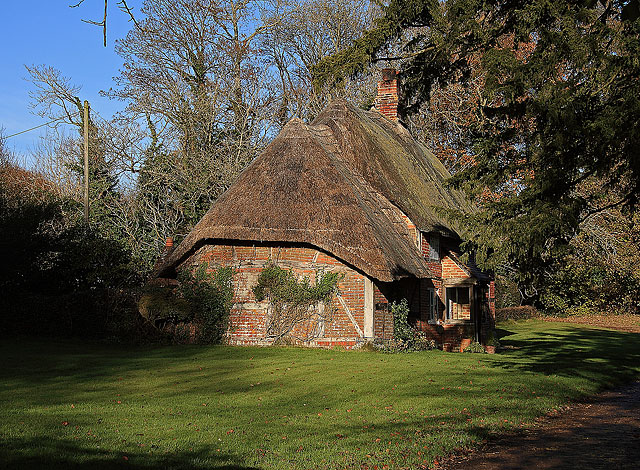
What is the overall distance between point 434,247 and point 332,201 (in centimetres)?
558

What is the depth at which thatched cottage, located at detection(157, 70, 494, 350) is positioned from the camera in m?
19.7

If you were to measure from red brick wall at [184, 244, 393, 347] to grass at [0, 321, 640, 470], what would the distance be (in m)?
1.09

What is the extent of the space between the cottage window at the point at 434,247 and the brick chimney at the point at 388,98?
321 inches

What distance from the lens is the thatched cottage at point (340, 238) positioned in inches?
774

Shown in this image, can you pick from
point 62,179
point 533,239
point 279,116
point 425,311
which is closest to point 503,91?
point 533,239

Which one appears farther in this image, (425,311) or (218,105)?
(218,105)

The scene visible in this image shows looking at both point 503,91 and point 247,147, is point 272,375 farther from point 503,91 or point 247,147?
point 247,147

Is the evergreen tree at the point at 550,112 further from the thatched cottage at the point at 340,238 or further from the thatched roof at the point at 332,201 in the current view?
the thatched roof at the point at 332,201

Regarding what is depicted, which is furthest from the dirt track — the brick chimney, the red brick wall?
the brick chimney

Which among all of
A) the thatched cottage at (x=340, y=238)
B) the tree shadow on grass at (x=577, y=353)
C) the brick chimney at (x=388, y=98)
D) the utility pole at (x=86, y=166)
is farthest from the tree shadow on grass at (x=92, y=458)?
the brick chimney at (x=388, y=98)

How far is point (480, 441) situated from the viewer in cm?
888

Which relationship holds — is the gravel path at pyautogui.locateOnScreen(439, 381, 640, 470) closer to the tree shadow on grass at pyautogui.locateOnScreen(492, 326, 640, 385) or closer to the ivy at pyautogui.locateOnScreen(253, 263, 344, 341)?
the tree shadow on grass at pyautogui.locateOnScreen(492, 326, 640, 385)

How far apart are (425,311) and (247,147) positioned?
13.4m

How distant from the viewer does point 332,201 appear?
20.4 metres
